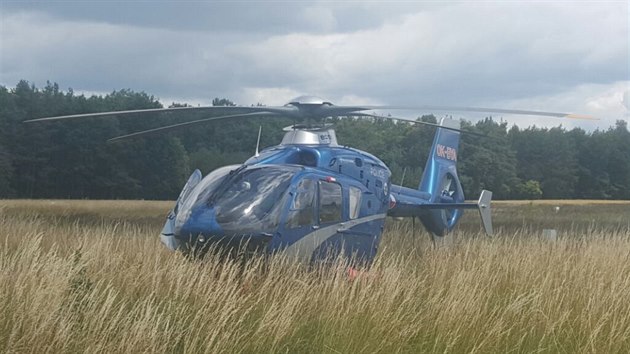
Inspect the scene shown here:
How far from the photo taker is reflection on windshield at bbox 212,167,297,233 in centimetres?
918

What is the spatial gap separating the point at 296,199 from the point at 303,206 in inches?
6.3

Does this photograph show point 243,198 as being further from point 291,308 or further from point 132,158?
point 132,158

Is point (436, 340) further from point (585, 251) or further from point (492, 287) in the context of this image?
point (585, 251)

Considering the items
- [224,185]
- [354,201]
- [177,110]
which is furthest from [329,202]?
[177,110]

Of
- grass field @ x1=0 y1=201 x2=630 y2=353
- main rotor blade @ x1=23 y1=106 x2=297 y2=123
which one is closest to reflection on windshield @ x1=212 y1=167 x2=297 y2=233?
grass field @ x1=0 y1=201 x2=630 y2=353

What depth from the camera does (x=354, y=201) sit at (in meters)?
10.9

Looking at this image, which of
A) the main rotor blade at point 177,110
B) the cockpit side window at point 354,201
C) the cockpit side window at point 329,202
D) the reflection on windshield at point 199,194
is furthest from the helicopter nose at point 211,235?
the cockpit side window at point 354,201

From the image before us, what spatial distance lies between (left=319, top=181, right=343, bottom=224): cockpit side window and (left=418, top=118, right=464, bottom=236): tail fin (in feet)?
14.8

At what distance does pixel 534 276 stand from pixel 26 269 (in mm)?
6310

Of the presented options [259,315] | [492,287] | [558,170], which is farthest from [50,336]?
[558,170]

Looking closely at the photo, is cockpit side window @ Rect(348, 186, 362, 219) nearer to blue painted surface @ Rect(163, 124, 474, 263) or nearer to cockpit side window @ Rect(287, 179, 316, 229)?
blue painted surface @ Rect(163, 124, 474, 263)

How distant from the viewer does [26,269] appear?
6918mm

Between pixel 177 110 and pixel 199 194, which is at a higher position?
pixel 177 110

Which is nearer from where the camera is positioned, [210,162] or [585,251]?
[585,251]
